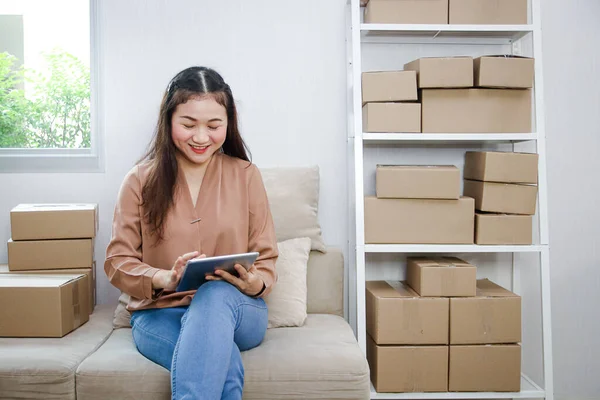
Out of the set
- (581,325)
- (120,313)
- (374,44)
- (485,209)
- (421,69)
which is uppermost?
(374,44)

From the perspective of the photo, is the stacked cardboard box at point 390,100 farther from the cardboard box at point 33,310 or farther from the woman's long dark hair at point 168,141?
the cardboard box at point 33,310

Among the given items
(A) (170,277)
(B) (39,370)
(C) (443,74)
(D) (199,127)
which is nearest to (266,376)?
(A) (170,277)

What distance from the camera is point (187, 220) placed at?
1842 millimetres

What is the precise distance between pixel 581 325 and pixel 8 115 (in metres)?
2.57

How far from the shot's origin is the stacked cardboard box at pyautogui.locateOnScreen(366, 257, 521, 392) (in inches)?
82.9

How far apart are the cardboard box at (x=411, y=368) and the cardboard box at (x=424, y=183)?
0.53 meters

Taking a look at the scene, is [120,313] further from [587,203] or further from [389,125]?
[587,203]

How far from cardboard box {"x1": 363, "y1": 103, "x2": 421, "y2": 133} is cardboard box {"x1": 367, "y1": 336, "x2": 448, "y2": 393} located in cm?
77

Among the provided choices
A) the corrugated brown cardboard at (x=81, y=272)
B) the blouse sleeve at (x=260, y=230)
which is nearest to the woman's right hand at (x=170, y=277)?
the blouse sleeve at (x=260, y=230)

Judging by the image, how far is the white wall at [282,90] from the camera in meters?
2.46

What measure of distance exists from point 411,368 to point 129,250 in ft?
3.41

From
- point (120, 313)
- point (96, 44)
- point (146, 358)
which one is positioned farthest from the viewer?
point (96, 44)

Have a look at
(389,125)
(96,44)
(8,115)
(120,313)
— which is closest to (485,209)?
(389,125)

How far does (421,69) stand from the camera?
7.02 ft
